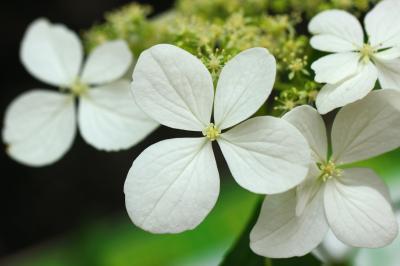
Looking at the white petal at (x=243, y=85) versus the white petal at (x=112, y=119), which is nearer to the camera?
the white petal at (x=243, y=85)

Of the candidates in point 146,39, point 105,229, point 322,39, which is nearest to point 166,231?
point 322,39

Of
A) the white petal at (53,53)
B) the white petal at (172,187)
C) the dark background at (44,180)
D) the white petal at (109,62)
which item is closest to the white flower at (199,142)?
the white petal at (172,187)

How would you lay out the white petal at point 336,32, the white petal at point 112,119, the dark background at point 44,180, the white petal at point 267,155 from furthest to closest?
the dark background at point 44,180, the white petal at point 112,119, the white petal at point 336,32, the white petal at point 267,155

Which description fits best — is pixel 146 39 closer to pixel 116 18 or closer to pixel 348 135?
pixel 116 18

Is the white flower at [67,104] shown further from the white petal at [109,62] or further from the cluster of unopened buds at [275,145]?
the cluster of unopened buds at [275,145]

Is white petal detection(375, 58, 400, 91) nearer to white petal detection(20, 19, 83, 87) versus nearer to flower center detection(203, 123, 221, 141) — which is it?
flower center detection(203, 123, 221, 141)

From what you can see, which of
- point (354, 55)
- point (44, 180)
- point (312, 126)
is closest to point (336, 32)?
point (354, 55)
